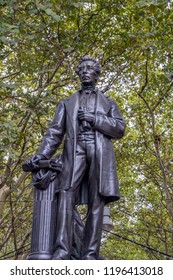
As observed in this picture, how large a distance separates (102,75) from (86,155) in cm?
627

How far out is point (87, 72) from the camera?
4.88 meters

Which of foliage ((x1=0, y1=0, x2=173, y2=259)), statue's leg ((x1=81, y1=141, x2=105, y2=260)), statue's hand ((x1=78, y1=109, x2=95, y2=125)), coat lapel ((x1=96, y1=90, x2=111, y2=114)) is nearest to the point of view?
statue's leg ((x1=81, y1=141, x2=105, y2=260))

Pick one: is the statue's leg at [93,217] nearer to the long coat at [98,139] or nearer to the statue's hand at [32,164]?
the long coat at [98,139]

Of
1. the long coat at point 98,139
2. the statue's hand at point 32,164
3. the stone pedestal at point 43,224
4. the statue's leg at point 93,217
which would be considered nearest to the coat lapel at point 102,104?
the long coat at point 98,139

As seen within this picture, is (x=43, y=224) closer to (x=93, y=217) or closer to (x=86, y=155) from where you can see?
(x=93, y=217)

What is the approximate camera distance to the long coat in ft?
14.6

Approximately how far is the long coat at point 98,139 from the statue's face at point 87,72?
0.15 meters

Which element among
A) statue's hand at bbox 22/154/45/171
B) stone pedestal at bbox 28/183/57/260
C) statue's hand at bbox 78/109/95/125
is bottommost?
stone pedestal at bbox 28/183/57/260

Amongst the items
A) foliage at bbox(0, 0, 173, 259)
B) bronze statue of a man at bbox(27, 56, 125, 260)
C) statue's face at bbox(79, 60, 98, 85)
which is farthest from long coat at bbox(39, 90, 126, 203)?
foliage at bbox(0, 0, 173, 259)

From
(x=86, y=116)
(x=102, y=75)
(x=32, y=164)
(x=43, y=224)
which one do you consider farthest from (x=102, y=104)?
(x=102, y=75)

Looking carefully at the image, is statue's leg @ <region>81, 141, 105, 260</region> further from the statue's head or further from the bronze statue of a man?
the statue's head

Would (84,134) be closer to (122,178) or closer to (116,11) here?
(116,11)

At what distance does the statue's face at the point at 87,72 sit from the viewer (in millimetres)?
4883

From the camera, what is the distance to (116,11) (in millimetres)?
9953
